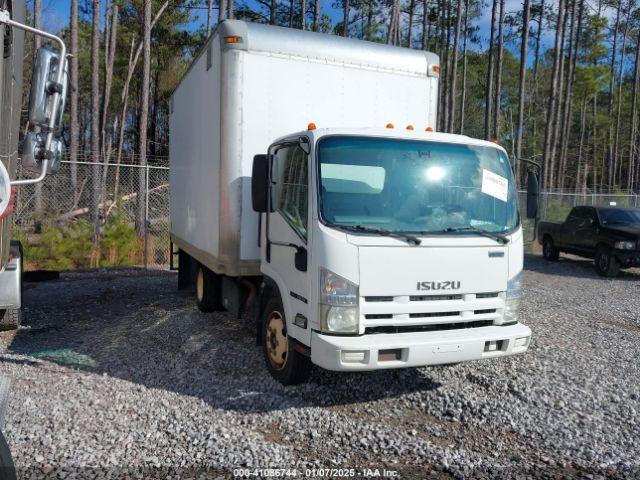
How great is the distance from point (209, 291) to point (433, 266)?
3973mm

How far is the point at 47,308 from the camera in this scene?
8531 mm

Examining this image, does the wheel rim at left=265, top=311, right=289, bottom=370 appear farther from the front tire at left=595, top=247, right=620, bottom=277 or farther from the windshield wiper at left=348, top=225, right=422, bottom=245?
the front tire at left=595, top=247, right=620, bottom=277

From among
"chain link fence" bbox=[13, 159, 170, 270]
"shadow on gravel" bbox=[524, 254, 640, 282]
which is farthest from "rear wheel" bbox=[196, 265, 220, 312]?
"shadow on gravel" bbox=[524, 254, 640, 282]

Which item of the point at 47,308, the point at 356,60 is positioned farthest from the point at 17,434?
the point at 47,308

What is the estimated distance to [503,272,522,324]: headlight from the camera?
4.72m

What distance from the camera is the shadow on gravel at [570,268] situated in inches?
537

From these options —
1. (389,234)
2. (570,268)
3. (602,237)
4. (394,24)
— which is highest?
(394,24)

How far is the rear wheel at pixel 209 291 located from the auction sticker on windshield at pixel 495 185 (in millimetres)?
3848

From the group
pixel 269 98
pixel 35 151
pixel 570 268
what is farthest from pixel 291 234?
pixel 570 268

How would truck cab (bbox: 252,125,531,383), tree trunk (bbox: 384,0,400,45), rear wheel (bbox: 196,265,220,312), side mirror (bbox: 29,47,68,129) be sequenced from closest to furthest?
1. side mirror (bbox: 29,47,68,129)
2. truck cab (bbox: 252,125,531,383)
3. rear wheel (bbox: 196,265,220,312)
4. tree trunk (bbox: 384,0,400,45)

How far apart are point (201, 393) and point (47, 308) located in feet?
15.4

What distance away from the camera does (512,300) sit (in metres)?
4.75

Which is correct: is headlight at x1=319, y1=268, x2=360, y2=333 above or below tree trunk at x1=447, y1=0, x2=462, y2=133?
below

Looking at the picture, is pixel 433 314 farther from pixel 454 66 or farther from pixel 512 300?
pixel 454 66
